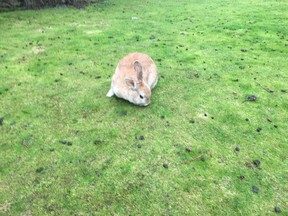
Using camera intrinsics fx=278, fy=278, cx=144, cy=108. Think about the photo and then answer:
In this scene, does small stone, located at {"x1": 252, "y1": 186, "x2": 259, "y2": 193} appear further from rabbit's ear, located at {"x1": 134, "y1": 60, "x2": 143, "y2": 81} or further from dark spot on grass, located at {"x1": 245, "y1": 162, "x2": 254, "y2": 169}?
rabbit's ear, located at {"x1": 134, "y1": 60, "x2": 143, "y2": 81}

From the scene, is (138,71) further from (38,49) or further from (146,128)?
(38,49)

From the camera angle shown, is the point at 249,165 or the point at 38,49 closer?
the point at 249,165

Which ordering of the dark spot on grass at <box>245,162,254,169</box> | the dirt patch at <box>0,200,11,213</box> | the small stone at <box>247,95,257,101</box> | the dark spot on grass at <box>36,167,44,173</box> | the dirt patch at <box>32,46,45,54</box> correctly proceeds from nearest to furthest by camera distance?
the dirt patch at <box>0,200,11,213</box>
the dark spot on grass at <box>36,167,44,173</box>
the dark spot on grass at <box>245,162,254,169</box>
the small stone at <box>247,95,257,101</box>
the dirt patch at <box>32,46,45,54</box>

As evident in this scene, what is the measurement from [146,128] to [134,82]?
1.04 m

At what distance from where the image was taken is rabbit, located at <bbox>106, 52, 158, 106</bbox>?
225 inches

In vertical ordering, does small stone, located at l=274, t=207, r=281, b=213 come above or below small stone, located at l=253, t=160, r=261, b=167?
below

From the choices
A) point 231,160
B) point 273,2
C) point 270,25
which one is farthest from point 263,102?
point 273,2

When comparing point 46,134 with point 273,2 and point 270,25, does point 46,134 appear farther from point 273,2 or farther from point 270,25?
point 273,2

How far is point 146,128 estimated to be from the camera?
207 inches

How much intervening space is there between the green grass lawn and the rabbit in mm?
209

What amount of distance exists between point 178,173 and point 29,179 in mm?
2252

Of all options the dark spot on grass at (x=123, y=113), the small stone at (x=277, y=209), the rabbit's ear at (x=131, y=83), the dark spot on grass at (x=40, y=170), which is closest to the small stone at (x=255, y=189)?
the small stone at (x=277, y=209)

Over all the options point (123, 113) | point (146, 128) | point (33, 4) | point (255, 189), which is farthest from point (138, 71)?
point (33, 4)

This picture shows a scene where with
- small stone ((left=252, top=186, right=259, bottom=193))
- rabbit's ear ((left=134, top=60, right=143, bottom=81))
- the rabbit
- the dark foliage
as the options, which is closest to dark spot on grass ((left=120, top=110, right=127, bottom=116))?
the rabbit
